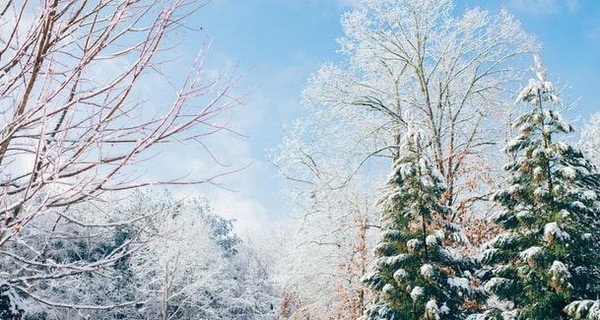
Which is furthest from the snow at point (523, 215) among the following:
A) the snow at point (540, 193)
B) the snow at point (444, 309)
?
the snow at point (444, 309)

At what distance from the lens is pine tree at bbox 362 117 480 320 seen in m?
10.6

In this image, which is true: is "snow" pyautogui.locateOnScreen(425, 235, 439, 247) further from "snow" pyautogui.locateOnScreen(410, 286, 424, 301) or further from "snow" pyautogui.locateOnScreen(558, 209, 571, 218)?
"snow" pyautogui.locateOnScreen(558, 209, 571, 218)

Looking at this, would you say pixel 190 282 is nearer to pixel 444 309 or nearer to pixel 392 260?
pixel 392 260

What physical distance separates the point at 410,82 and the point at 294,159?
4667 mm

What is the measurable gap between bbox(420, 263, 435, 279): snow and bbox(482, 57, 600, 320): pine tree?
1056 millimetres

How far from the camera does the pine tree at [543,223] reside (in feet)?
31.3

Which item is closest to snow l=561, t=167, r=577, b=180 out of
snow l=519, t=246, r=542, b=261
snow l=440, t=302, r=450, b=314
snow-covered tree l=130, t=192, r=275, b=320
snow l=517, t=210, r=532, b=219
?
snow l=517, t=210, r=532, b=219

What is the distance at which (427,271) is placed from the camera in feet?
33.8

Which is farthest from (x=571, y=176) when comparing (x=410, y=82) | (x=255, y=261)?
(x=255, y=261)

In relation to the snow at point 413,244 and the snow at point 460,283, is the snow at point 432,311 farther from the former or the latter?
the snow at point 413,244

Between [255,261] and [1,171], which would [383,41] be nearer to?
[1,171]

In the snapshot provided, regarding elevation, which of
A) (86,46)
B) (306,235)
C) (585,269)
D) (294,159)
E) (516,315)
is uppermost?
(294,159)

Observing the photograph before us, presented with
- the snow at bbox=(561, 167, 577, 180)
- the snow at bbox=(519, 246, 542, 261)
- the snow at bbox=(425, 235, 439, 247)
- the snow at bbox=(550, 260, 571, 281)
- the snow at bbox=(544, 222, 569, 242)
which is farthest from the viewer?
the snow at bbox=(425, 235, 439, 247)

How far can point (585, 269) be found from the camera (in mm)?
9508
